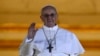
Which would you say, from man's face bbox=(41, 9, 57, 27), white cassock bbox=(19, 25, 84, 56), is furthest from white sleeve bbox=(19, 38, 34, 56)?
man's face bbox=(41, 9, 57, 27)

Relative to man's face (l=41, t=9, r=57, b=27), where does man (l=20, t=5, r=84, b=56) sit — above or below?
below

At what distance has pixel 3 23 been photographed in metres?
3.16

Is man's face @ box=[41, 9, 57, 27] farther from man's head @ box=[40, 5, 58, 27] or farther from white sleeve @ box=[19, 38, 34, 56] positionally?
white sleeve @ box=[19, 38, 34, 56]

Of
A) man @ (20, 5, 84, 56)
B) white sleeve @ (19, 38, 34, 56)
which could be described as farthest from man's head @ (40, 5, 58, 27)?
white sleeve @ (19, 38, 34, 56)

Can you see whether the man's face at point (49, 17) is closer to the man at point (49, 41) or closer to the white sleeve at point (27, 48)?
the man at point (49, 41)

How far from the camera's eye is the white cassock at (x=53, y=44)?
2.06m

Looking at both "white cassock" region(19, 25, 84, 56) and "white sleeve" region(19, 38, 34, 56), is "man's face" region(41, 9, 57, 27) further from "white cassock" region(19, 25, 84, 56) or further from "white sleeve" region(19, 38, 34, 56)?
"white sleeve" region(19, 38, 34, 56)

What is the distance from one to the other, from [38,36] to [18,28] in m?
0.98

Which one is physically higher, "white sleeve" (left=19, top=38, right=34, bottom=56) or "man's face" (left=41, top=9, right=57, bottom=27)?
"man's face" (left=41, top=9, right=57, bottom=27)

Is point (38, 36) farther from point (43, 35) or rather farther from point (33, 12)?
point (33, 12)

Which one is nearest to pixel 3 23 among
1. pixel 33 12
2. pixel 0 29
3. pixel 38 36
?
pixel 0 29

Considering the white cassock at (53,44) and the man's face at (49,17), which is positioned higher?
the man's face at (49,17)

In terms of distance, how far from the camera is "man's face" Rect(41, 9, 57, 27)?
80.0 inches

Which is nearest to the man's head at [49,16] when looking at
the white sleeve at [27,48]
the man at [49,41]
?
the man at [49,41]
